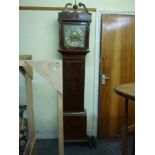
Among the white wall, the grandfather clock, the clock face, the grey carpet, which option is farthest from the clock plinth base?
the clock face

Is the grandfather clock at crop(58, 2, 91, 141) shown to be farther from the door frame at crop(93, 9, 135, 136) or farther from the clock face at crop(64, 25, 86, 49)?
the door frame at crop(93, 9, 135, 136)

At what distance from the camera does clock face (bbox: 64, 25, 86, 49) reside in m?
2.89

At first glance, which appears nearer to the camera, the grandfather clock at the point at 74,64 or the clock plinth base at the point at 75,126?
the grandfather clock at the point at 74,64

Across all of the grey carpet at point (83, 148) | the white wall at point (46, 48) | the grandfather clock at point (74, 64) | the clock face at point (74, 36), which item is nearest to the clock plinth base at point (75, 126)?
the grandfather clock at point (74, 64)

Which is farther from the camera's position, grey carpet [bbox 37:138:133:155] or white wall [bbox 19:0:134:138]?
white wall [bbox 19:0:134:138]

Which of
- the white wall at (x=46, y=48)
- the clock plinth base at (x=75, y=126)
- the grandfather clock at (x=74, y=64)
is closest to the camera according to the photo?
the grandfather clock at (x=74, y=64)

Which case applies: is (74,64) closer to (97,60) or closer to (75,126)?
(97,60)

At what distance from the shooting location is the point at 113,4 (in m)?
3.20

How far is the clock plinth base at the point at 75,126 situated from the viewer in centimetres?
296

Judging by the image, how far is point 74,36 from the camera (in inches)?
114

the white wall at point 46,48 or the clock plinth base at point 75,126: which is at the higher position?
the white wall at point 46,48

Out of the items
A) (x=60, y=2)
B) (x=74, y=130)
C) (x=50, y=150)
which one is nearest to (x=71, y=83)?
Answer: (x=74, y=130)

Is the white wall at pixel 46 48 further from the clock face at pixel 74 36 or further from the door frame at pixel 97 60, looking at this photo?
the clock face at pixel 74 36
